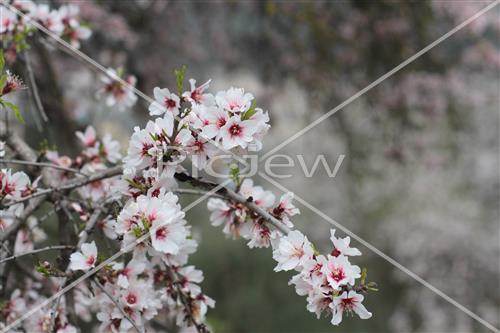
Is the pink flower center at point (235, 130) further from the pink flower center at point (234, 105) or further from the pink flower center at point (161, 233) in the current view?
the pink flower center at point (161, 233)

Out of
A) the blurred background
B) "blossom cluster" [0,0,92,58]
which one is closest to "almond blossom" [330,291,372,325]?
"blossom cluster" [0,0,92,58]

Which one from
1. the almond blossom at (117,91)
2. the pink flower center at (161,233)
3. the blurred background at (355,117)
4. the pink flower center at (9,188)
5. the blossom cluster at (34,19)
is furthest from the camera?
the blurred background at (355,117)

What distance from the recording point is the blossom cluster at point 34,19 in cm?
163

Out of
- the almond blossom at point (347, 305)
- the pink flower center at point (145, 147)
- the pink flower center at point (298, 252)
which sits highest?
the pink flower center at point (145, 147)

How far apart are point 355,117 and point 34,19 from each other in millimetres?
3790

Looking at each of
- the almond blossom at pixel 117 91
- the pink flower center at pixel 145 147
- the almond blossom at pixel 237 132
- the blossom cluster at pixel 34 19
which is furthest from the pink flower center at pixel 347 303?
the blossom cluster at pixel 34 19

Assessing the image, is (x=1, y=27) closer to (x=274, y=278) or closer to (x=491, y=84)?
(x=274, y=278)

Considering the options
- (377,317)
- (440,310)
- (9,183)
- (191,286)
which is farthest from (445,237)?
(9,183)

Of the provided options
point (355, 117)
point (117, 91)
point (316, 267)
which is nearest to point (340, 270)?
point (316, 267)

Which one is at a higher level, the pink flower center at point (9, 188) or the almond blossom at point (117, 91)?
the almond blossom at point (117, 91)

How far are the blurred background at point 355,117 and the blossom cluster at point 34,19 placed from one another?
0.45 meters

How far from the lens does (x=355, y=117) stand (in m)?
5.13

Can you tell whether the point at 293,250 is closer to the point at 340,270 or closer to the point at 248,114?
the point at 340,270

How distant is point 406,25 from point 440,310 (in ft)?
10.2
